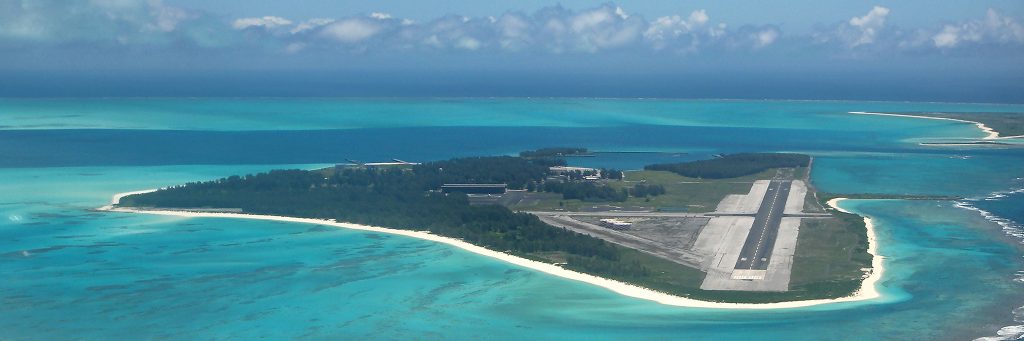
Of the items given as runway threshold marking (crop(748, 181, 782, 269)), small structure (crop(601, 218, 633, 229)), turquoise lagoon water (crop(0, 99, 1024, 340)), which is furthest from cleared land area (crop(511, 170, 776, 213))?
turquoise lagoon water (crop(0, 99, 1024, 340))

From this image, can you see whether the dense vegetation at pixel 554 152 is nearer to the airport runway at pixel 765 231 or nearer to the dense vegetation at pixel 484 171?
the dense vegetation at pixel 484 171

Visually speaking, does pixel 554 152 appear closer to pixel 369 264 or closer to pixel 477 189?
pixel 477 189

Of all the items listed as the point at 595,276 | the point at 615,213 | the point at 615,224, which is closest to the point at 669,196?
the point at 615,213

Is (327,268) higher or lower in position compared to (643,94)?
lower

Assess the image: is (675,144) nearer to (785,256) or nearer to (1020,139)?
(1020,139)

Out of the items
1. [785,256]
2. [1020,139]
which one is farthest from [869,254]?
[1020,139]

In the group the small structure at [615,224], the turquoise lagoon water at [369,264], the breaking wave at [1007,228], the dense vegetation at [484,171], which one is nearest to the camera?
the breaking wave at [1007,228]

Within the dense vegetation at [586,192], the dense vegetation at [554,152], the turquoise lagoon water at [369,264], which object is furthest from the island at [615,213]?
the dense vegetation at [554,152]
